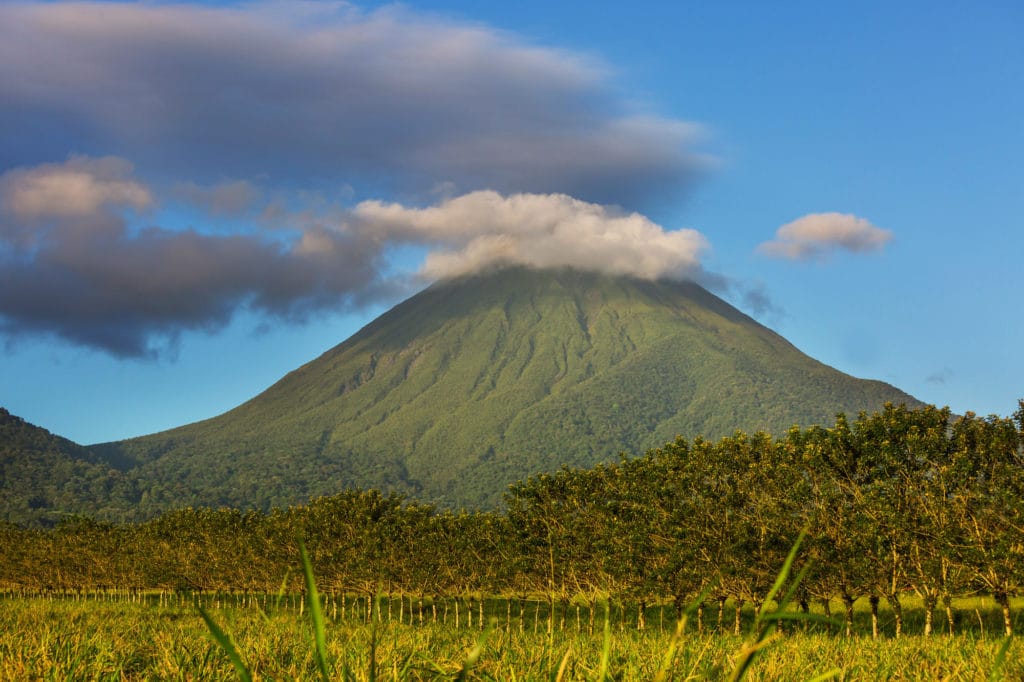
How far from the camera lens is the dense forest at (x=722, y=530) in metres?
53.0

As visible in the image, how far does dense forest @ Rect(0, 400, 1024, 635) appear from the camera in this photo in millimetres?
53031

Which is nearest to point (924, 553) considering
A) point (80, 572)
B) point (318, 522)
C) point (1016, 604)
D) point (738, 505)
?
point (738, 505)

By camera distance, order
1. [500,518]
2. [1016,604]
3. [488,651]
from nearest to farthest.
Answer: [488,651], [1016,604], [500,518]

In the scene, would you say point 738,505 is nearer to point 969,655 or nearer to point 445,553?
point 445,553

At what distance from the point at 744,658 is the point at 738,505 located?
6606 centimetres

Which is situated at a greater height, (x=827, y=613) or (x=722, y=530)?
(x=722, y=530)

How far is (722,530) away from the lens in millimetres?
61844

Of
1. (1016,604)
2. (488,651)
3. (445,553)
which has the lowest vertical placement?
(1016,604)

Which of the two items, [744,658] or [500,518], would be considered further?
[500,518]

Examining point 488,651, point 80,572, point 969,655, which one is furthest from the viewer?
point 80,572

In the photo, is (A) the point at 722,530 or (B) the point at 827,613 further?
(A) the point at 722,530

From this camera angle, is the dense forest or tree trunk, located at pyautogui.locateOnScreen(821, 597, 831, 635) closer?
tree trunk, located at pyautogui.locateOnScreen(821, 597, 831, 635)

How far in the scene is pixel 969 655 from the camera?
12.2 m

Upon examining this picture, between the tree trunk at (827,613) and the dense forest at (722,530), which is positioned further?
the dense forest at (722,530)
